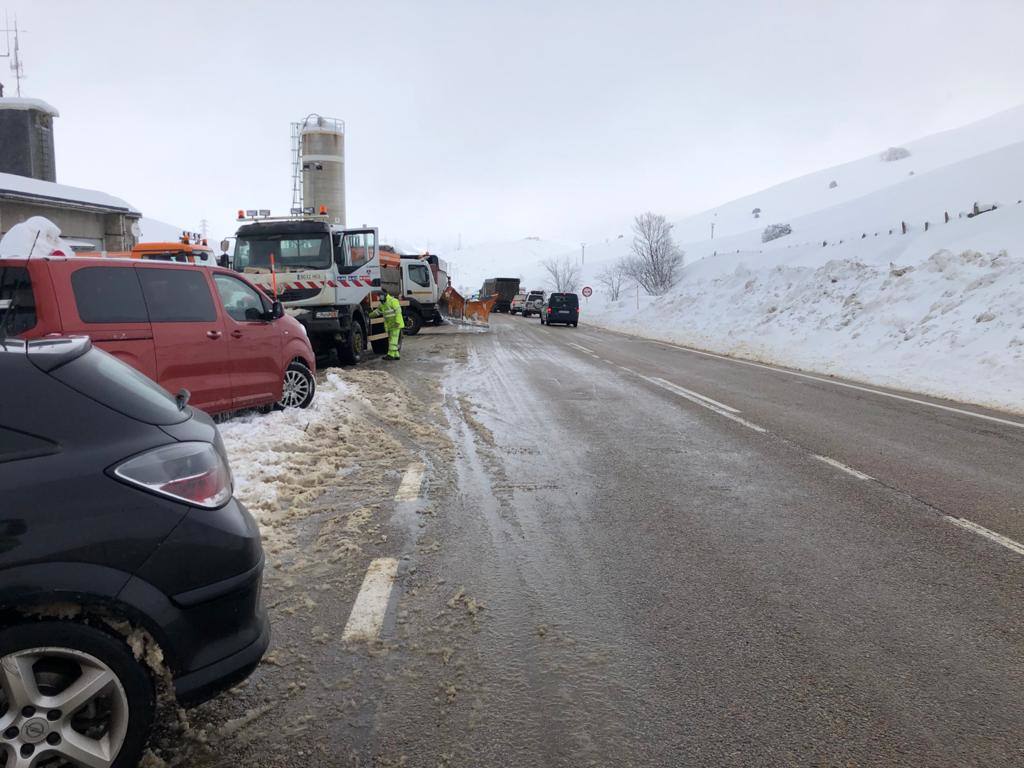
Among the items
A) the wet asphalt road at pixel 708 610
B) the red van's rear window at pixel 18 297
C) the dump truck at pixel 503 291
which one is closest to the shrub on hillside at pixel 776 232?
the dump truck at pixel 503 291

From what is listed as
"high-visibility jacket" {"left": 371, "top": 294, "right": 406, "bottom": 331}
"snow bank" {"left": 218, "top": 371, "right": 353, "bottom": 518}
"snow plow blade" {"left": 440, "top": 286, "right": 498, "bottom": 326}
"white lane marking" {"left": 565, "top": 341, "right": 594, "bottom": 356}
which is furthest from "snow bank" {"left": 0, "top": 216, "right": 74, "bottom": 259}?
"snow plow blade" {"left": 440, "top": 286, "right": 498, "bottom": 326}

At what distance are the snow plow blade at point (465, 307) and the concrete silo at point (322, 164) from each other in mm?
6391

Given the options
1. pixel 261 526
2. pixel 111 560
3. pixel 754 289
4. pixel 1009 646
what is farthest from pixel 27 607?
pixel 754 289

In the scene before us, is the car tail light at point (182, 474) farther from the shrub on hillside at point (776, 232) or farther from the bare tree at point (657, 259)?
the shrub on hillside at point (776, 232)

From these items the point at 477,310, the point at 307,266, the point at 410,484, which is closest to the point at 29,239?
the point at 307,266

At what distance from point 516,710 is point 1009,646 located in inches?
97.9

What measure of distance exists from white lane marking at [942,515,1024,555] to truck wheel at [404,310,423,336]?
22.4 m

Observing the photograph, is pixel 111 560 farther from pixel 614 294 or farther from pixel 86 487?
pixel 614 294

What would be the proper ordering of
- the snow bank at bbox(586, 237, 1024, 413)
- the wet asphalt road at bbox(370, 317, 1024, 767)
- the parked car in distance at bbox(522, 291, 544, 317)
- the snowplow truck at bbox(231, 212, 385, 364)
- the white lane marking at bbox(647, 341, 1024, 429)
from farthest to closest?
the parked car in distance at bbox(522, 291, 544, 317) → the snow bank at bbox(586, 237, 1024, 413) → the snowplow truck at bbox(231, 212, 385, 364) → the white lane marking at bbox(647, 341, 1024, 429) → the wet asphalt road at bbox(370, 317, 1024, 767)

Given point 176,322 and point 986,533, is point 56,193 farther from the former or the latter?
point 986,533

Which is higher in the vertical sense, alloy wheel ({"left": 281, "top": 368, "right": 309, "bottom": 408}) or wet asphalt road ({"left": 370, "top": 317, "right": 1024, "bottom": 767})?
alloy wheel ({"left": 281, "top": 368, "right": 309, "bottom": 408})

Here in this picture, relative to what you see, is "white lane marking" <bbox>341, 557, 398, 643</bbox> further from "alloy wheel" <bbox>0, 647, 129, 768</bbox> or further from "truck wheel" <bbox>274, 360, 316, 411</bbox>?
"truck wheel" <bbox>274, 360, 316, 411</bbox>

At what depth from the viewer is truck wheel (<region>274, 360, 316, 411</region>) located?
8781 mm

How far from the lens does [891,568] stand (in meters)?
4.35
